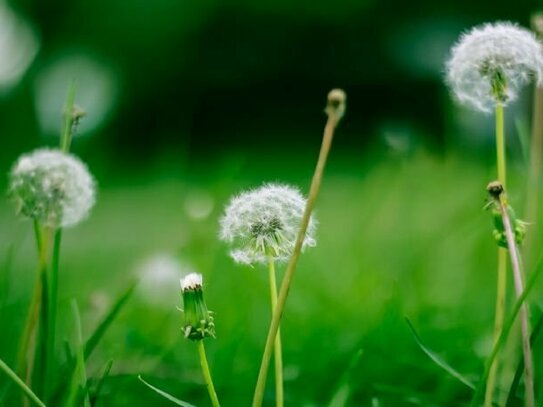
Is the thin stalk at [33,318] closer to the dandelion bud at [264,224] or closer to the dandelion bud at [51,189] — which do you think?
the dandelion bud at [51,189]

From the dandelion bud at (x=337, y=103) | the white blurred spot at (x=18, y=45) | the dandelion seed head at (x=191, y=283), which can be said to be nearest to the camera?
the dandelion bud at (x=337, y=103)

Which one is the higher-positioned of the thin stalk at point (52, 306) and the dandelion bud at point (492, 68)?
the dandelion bud at point (492, 68)

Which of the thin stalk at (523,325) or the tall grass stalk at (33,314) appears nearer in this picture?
the thin stalk at (523,325)

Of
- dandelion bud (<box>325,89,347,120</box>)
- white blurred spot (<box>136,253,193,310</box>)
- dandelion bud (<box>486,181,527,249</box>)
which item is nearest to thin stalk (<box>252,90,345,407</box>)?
dandelion bud (<box>325,89,347,120</box>)

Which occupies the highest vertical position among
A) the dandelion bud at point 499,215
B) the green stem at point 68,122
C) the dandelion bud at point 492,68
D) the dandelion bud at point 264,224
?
the dandelion bud at point 492,68

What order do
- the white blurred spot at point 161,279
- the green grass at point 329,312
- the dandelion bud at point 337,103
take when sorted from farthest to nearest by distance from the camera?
the white blurred spot at point 161,279, the green grass at point 329,312, the dandelion bud at point 337,103

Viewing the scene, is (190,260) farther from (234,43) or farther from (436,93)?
(234,43)

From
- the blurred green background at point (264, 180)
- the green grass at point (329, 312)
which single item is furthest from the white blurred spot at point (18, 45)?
the green grass at point (329, 312)

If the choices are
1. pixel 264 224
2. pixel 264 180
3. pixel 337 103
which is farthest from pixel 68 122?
pixel 264 180
